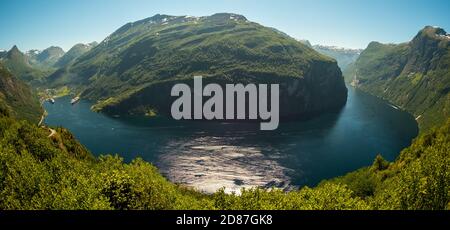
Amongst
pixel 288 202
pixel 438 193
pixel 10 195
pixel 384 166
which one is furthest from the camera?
pixel 384 166

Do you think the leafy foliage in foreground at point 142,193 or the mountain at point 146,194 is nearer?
the mountain at point 146,194

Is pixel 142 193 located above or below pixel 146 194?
above

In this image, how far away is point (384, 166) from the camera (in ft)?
522

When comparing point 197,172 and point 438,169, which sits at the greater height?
point 438,169

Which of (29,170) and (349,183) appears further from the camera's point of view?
(349,183)

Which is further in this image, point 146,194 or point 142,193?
point 146,194

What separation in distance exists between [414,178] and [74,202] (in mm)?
56142

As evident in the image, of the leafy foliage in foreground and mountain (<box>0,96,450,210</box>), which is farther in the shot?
the leafy foliage in foreground

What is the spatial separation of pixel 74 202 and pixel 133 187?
14.2m
